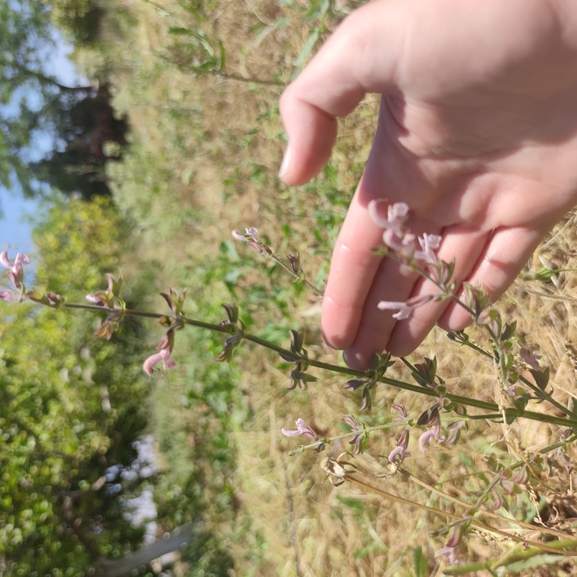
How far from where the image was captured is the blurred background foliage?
2193 mm

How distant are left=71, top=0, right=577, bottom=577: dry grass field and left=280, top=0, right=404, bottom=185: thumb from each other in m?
0.71

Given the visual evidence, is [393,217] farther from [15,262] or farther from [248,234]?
[15,262]

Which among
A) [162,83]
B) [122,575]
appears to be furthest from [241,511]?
[162,83]

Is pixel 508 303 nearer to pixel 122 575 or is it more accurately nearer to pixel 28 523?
pixel 28 523

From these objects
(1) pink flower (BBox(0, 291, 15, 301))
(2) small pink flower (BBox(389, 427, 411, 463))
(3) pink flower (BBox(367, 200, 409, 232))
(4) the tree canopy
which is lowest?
(4) the tree canopy

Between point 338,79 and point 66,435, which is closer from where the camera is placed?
point 338,79

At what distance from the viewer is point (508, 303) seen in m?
1.93

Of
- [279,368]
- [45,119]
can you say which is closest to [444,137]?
[279,368]

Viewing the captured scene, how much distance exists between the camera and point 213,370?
3.73 metres

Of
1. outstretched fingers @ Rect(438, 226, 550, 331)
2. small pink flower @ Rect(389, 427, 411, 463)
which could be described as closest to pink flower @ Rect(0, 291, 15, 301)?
small pink flower @ Rect(389, 427, 411, 463)

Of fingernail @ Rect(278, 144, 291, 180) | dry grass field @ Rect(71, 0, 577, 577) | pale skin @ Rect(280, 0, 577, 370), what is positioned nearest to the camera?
pale skin @ Rect(280, 0, 577, 370)

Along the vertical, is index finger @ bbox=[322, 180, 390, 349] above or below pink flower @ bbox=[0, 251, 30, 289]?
below

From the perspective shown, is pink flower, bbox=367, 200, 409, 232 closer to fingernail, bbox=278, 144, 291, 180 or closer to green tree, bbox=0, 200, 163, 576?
fingernail, bbox=278, 144, 291, 180

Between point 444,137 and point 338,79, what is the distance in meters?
0.33
